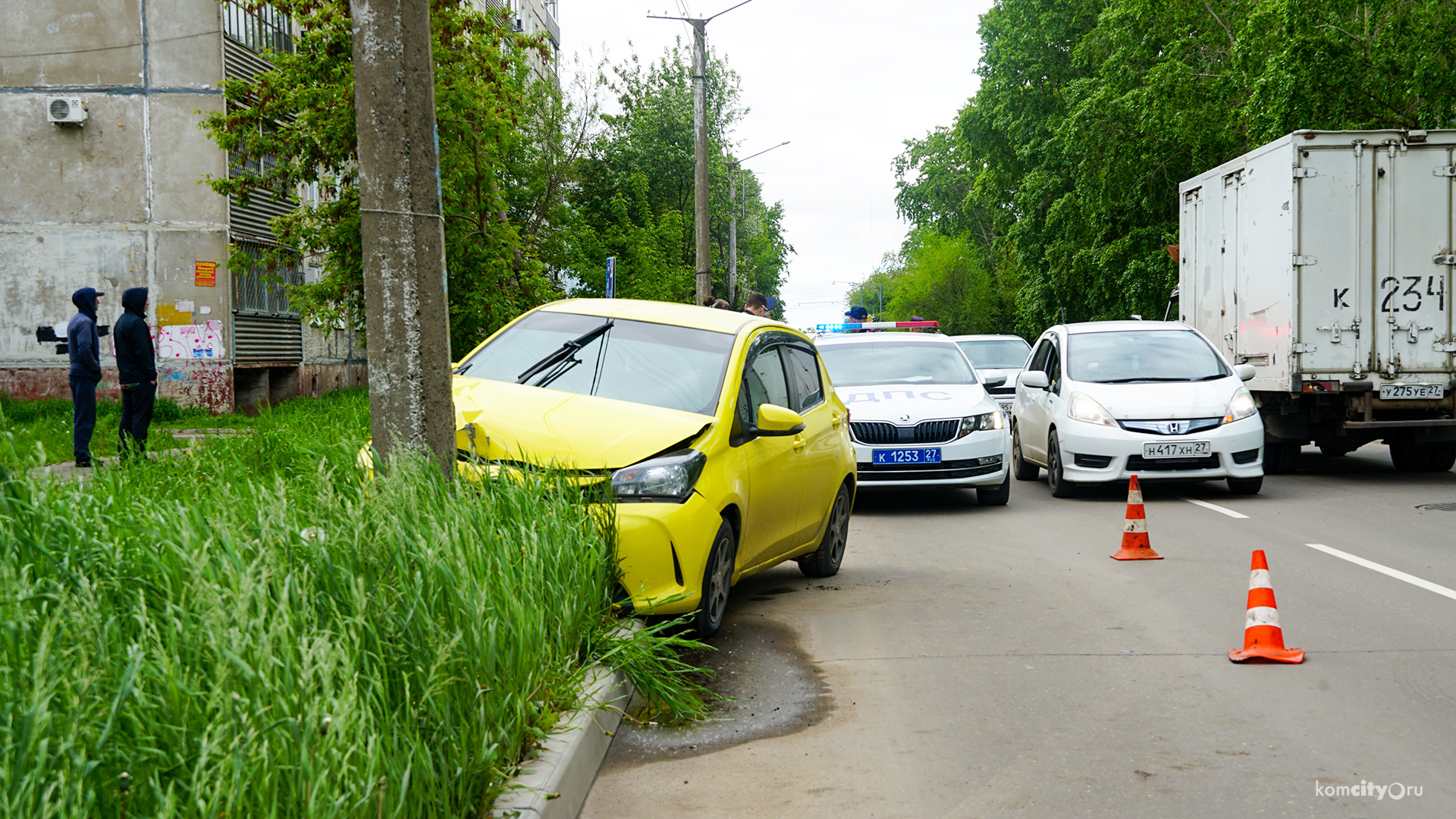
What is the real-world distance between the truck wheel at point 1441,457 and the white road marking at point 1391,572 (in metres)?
6.76

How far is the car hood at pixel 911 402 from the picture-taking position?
1277cm

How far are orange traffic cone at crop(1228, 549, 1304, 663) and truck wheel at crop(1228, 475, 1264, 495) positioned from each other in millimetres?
7320

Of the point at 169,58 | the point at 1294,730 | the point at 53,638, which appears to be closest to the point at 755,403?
the point at 1294,730

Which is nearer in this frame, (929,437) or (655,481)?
(655,481)

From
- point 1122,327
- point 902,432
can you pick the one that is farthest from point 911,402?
point 1122,327

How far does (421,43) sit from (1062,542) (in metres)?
6.26

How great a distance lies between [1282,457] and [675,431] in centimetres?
1143

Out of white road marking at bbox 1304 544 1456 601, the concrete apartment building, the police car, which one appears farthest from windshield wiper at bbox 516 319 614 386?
the concrete apartment building

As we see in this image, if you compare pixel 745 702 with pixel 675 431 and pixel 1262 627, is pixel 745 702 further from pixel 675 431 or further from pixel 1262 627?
pixel 1262 627

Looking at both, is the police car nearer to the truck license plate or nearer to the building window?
the truck license plate

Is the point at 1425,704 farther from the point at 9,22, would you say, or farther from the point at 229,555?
the point at 9,22

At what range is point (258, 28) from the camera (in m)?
26.9

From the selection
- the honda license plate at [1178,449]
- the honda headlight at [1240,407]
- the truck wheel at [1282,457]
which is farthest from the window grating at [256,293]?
the honda headlight at [1240,407]

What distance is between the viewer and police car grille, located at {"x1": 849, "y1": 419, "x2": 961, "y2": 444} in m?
12.7
